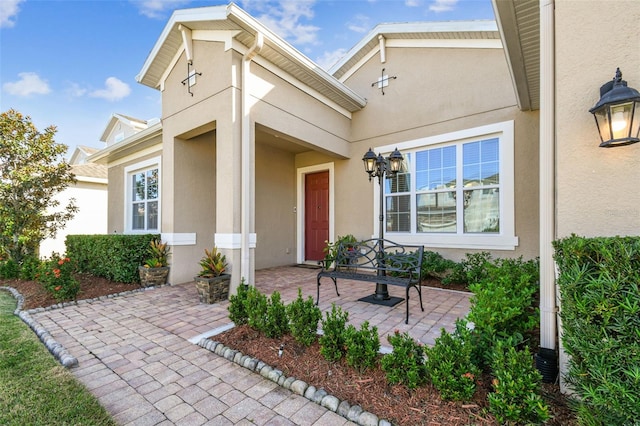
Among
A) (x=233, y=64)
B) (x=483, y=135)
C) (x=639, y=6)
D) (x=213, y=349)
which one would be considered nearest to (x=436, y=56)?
(x=483, y=135)

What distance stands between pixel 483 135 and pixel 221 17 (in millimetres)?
5155

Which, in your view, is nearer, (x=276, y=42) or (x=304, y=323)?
(x=304, y=323)

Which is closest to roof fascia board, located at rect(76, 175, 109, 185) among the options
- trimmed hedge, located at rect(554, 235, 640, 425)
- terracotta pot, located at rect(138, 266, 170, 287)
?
terracotta pot, located at rect(138, 266, 170, 287)

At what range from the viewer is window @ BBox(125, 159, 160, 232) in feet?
23.9

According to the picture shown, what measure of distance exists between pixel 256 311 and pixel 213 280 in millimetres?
1700

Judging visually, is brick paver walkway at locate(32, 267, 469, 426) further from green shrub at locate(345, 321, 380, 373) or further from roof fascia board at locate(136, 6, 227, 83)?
roof fascia board at locate(136, 6, 227, 83)

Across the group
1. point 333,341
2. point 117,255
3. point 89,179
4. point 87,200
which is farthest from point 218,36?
point 87,200

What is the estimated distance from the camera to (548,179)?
7.25 feet

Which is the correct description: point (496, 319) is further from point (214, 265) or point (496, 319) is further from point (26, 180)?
point (26, 180)

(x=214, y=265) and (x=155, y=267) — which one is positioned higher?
(x=214, y=265)

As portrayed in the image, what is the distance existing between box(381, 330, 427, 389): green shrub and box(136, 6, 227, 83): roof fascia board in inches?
195

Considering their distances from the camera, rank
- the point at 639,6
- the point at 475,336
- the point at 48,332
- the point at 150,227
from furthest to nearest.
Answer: the point at 150,227 → the point at 48,332 → the point at 475,336 → the point at 639,6

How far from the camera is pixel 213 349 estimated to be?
2.93 meters

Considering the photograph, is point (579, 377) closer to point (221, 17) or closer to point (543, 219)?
point (543, 219)
